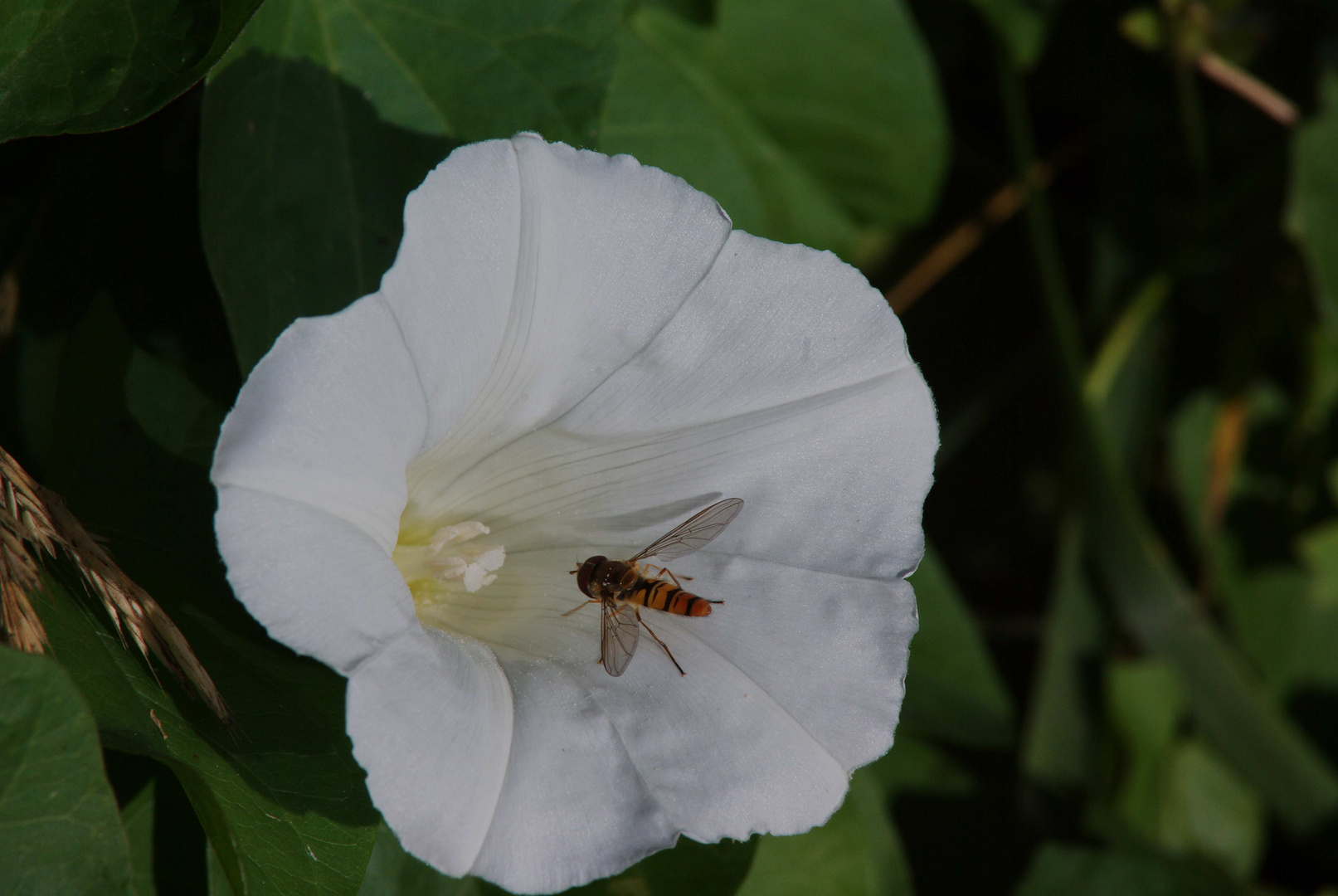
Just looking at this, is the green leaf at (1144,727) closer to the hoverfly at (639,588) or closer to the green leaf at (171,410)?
the hoverfly at (639,588)

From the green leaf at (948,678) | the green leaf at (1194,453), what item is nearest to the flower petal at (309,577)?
the green leaf at (948,678)

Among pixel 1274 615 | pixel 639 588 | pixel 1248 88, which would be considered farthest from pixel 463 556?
pixel 1274 615

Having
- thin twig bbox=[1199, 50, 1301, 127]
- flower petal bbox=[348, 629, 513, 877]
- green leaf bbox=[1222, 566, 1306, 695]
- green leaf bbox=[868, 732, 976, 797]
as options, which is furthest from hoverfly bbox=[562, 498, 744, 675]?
green leaf bbox=[1222, 566, 1306, 695]

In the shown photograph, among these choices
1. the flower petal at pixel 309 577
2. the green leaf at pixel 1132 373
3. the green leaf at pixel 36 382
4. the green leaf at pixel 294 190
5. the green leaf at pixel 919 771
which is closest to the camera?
the flower petal at pixel 309 577

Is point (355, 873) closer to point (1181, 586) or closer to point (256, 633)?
point (256, 633)

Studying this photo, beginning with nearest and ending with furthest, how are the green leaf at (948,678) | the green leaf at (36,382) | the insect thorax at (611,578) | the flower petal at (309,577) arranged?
the flower petal at (309,577)
the insect thorax at (611,578)
the green leaf at (36,382)
the green leaf at (948,678)

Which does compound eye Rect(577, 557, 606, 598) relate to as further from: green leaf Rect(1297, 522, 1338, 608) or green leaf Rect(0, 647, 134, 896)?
green leaf Rect(1297, 522, 1338, 608)

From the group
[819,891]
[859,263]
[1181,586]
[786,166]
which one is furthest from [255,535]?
[1181,586]

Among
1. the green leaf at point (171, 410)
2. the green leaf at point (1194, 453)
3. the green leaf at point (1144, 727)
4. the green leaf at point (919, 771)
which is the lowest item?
the green leaf at point (1144, 727)
